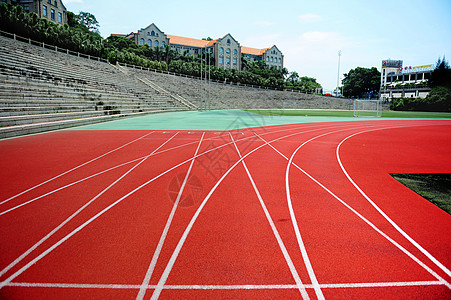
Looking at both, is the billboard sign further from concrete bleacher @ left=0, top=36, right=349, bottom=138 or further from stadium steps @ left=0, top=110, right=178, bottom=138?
stadium steps @ left=0, top=110, right=178, bottom=138

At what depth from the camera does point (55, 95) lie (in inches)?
688

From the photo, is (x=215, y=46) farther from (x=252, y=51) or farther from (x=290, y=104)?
(x=290, y=104)

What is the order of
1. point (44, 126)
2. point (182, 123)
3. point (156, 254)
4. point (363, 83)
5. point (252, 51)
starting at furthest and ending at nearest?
point (252, 51) → point (363, 83) → point (182, 123) → point (44, 126) → point (156, 254)

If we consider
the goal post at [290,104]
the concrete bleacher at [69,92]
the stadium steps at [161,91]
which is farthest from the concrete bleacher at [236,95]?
the stadium steps at [161,91]

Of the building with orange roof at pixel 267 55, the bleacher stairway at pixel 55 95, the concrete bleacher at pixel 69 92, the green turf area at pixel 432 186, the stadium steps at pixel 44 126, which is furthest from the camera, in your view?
the building with orange roof at pixel 267 55

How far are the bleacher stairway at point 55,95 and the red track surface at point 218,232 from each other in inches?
297

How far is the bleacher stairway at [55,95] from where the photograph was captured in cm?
1331

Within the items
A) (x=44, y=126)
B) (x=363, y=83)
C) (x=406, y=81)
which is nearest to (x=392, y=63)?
(x=406, y=81)

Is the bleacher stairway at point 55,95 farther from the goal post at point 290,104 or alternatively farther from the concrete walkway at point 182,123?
the goal post at point 290,104

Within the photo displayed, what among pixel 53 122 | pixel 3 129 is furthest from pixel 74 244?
pixel 53 122

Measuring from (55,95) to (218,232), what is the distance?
18.3 m

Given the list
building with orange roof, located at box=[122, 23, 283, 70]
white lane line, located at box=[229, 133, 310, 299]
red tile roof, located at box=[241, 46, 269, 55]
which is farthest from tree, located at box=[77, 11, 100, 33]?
white lane line, located at box=[229, 133, 310, 299]

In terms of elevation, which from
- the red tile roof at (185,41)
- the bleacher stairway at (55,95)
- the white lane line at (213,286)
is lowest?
the white lane line at (213,286)

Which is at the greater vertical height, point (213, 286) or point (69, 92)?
point (69, 92)
